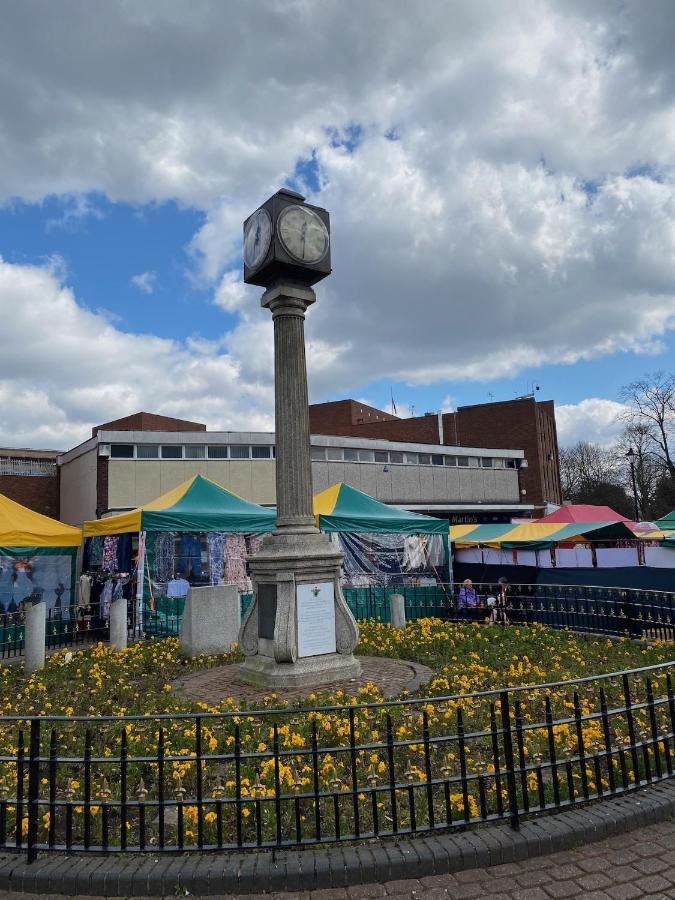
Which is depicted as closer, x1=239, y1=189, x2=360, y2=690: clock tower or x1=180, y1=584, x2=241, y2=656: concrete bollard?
x1=239, y1=189, x2=360, y2=690: clock tower

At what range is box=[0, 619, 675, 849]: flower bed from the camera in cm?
369

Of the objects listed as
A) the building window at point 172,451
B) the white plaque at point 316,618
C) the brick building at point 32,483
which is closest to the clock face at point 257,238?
the white plaque at point 316,618

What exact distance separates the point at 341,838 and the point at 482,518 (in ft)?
133

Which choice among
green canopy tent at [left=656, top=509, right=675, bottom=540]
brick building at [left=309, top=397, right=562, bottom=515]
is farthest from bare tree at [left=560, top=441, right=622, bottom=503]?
green canopy tent at [left=656, top=509, right=675, bottom=540]

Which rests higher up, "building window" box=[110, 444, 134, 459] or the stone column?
"building window" box=[110, 444, 134, 459]

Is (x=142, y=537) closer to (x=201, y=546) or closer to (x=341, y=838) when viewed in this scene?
(x=201, y=546)

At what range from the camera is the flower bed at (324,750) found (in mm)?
3686

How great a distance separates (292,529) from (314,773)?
15.1ft

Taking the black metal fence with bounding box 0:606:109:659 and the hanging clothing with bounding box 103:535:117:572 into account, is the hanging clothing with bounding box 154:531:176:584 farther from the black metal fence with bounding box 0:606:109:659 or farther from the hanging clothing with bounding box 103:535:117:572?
the black metal fence with bounding box 0:606:109:659

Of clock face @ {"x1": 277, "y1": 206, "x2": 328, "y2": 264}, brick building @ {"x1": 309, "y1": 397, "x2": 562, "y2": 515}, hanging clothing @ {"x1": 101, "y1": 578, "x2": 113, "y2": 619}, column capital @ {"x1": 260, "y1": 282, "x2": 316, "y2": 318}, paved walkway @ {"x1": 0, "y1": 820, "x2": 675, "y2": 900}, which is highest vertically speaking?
brick building @ {"x1": 309, "y1": 397, "x2": 562, "y2": 515}

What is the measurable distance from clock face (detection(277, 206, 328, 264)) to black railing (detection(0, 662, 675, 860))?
18.5 ft

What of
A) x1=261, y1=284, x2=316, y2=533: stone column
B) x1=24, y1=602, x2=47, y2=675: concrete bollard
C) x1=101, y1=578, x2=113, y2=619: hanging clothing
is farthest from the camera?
x1=101, y1=578, x2=113, y2=619: hanging clothing

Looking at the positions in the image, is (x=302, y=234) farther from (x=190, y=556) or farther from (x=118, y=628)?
(x=190, y=556)

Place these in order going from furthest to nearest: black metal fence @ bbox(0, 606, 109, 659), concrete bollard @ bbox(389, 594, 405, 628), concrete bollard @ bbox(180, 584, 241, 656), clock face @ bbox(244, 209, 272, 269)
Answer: concrete bollard @ bbox(389, 594, 405, 628)
black metal fence @ bbox(0, 606, 109, 659)
concrete bollard @ bbox(180, 584, 241, 656)
clock face @ bbox(244, 209, 272, 269)
